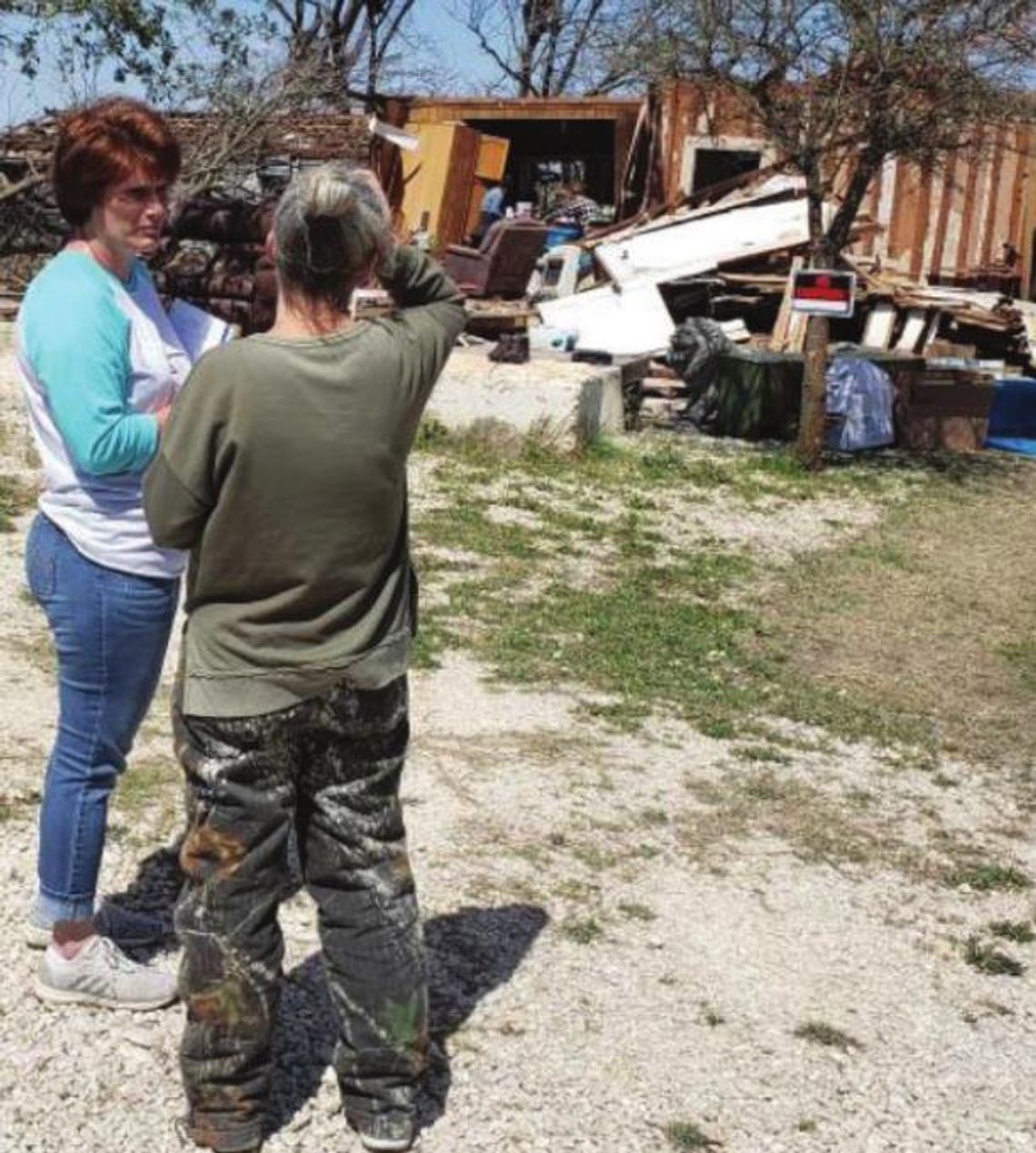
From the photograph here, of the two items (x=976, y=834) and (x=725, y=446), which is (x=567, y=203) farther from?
(x=976, y=834)

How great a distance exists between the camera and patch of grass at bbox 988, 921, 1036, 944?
4.04 metres

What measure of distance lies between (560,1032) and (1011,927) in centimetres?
146

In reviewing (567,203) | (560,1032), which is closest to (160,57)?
(567,203)

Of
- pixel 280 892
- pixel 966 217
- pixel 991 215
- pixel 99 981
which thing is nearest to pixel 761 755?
pixel 99 981

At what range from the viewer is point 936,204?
58.6ft

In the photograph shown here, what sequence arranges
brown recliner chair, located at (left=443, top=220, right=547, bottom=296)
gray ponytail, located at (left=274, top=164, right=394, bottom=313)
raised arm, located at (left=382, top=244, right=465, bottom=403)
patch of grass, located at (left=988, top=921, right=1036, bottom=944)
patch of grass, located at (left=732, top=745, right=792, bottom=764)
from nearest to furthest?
1. gray ponytail, located at (left=274, top=164, right=394, bottom=313)
2. raised arm, located at (left=382, top=244, right=465, bottom=403)
3. patch of grass, located at (left=988, top=921, right=1036, bottom=944)
4. patch of grass, located at (left=732, top=745, right=792, bottom=764)
5. brown recliner chair, located at (left=443, top=220, right=547, bottom=296)

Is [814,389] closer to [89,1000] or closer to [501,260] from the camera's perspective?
[501,260]

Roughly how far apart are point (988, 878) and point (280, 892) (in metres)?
2.51

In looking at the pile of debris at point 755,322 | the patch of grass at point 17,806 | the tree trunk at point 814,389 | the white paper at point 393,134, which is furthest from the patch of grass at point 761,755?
the white paper at point 393,134

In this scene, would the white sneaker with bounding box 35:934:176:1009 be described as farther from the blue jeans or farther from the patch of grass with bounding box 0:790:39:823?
the patch of grass with bounding box 0:790:39:823

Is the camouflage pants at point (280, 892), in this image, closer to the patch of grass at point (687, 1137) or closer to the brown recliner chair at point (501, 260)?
the patch of grass at point (687, 1137)

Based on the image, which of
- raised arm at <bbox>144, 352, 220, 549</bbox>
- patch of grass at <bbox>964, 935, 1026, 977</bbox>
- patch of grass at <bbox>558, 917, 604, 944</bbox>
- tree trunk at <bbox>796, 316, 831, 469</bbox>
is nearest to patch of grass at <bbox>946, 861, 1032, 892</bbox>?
patch of grass at <bbox>964, 935, 1026, 977</bbox>

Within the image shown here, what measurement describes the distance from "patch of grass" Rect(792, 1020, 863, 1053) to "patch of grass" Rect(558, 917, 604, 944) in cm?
57

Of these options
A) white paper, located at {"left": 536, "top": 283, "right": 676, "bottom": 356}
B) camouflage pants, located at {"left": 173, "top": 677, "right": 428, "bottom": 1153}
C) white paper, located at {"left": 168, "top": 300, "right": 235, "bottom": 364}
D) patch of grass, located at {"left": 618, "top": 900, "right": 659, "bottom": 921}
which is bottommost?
patch of grass, located at {"left": 618, "top": 900, "right": 659, "bottom": 921}
